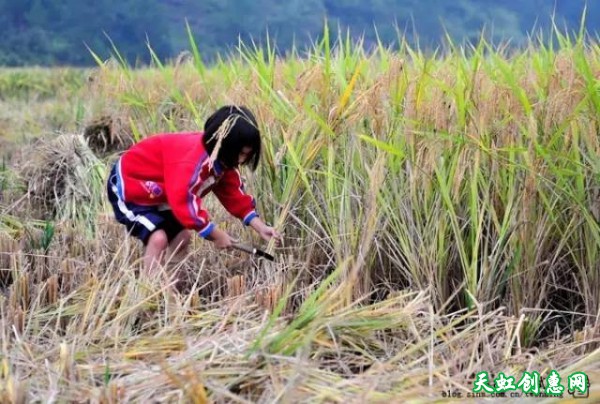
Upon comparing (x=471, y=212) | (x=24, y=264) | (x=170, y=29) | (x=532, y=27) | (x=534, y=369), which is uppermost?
(x=532, y=27)

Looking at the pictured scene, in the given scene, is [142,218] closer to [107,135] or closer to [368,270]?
[368,270]

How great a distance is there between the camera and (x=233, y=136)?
2.06 meters

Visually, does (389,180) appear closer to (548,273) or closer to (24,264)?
(548,273)

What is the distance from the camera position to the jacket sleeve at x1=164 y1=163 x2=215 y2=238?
2096 millimetres

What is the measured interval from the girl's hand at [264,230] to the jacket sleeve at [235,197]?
0.03 meters

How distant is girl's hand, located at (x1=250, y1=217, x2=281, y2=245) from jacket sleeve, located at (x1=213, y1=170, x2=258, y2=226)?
0.03m

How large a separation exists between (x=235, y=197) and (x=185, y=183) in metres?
0.22

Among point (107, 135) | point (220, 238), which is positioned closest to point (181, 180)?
point (220, 238)

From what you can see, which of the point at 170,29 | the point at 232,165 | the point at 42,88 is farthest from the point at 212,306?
the point at 170,29

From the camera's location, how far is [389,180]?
7.02 feet

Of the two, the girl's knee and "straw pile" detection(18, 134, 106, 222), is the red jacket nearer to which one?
the girl's knee

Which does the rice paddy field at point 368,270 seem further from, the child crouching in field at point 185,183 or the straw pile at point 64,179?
the straw pile at point 64,179

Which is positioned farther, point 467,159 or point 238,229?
point 238,229

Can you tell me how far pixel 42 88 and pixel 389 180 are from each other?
8.19m
